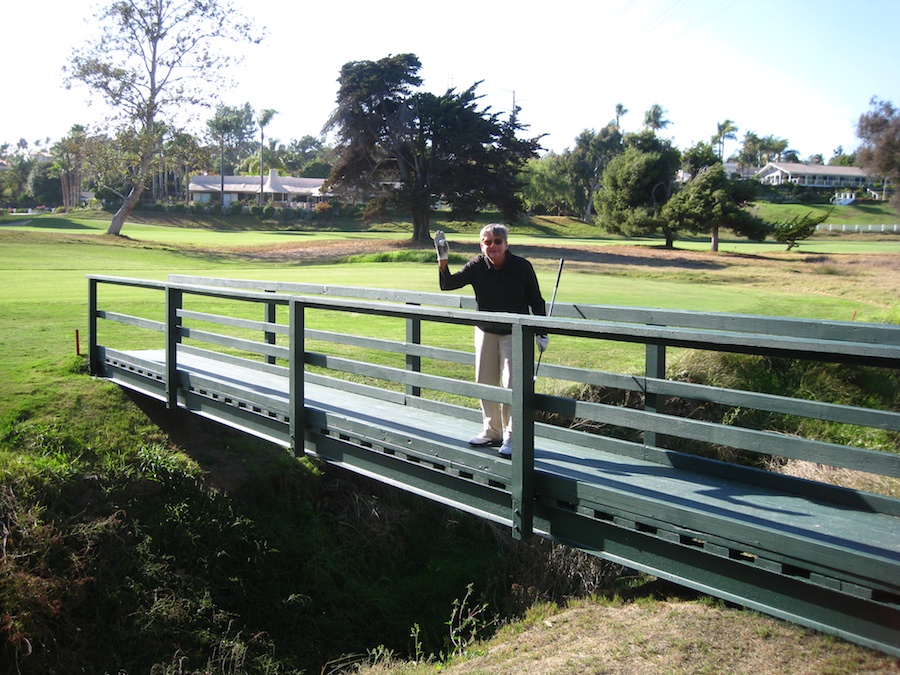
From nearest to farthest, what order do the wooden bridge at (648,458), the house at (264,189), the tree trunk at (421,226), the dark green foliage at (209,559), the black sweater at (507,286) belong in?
the wooden bridge at (648,458), the black sweater at (507,286), the dark green foliage at (209,559), the tree trunk at (421,226), the house at (264,189)

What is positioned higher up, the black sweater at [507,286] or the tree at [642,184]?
the tree at [642,184]

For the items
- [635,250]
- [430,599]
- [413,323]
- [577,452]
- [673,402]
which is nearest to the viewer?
[577,452]

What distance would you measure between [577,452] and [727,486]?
1.28 metres

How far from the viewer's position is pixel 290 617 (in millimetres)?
8836

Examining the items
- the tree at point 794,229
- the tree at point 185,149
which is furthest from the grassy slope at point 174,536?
the tree at point 794,229

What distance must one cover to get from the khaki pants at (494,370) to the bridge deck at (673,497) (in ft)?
0.83

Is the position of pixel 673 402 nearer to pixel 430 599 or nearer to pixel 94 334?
pixel 430 599

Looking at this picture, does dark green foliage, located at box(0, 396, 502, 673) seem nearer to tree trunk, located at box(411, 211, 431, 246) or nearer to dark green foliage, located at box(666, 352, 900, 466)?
dark green foliage, located at box(666, 352, 900, 466)

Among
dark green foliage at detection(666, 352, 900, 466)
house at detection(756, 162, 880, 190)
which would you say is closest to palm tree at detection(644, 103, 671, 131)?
house at detection(756, 162, 880, 190)

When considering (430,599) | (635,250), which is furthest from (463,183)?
(430,599)

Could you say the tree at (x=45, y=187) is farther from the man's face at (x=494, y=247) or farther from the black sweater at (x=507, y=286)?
the man's face at (x=494, y=247)

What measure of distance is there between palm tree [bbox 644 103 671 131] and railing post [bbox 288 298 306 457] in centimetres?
12692

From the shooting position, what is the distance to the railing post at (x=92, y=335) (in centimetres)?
1145

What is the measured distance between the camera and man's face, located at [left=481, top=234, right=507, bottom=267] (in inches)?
253
